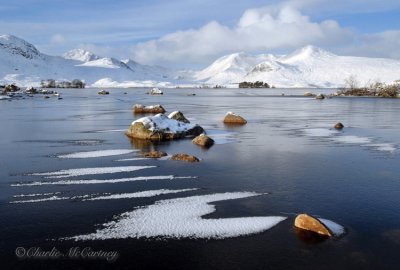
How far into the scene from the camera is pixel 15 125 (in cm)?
4588

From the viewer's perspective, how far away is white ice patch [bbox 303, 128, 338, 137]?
38625 millimetres

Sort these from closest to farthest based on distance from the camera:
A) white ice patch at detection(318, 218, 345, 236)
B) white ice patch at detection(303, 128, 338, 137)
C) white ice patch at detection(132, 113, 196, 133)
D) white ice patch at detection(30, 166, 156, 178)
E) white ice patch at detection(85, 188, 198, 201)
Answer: white ice patch at detection(318, 218, 345, 236)
white ice patch at detection(85, 188, 198, 201)
white ice patch at detection(30, 166, 156, 178)
white ice patch at detection(132, 113, 196, 133)
white ice patch at detection(303, 128, 338, 137)

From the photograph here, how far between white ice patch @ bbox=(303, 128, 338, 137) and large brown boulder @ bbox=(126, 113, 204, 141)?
10804mm

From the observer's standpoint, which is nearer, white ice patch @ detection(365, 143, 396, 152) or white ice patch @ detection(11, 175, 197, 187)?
white ice patch @ detection(11, 175, 197, 187)

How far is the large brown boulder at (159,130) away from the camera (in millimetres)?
35219

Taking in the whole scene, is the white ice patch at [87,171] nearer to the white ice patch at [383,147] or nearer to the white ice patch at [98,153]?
the white ice patch at [98,153]

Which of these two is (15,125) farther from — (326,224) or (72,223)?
(326,224)

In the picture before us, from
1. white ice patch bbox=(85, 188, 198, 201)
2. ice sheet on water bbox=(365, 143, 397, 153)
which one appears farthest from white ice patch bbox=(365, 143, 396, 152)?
white ice patch bbox=(85, 188, 198, 201)

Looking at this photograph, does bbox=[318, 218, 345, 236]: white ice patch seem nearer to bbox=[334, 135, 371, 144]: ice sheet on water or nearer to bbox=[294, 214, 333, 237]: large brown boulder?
bbox=[294, 214, 333, 237]: large brown boulder

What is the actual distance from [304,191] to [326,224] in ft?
14.3

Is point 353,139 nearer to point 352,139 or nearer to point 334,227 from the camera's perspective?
point 352,139

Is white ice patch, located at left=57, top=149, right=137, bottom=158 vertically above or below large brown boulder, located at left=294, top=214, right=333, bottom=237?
above

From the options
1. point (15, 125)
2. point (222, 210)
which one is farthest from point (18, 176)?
point (15, 125)

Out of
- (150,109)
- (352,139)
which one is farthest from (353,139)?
(150,109)
